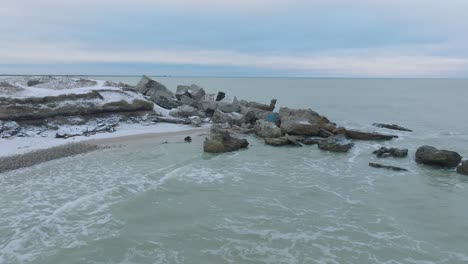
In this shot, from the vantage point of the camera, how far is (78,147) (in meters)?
24.5

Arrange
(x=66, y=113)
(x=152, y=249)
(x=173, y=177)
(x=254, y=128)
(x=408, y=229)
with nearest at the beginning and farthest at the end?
(x=152, y=249) → (x=408, y=229) → (x=173, y=177) → (x=66, y=113) → (x=254, y=128)

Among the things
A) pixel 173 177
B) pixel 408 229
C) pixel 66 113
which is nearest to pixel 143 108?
pixel 66 113

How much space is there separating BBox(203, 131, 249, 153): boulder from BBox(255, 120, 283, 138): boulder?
4122 mm

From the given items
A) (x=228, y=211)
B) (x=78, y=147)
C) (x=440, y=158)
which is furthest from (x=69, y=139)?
(x=440, y=158)

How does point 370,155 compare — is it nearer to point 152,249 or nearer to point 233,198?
point 233,198

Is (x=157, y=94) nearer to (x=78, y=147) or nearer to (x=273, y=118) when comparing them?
(x=273, y=118)

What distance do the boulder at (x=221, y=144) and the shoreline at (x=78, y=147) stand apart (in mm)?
4598

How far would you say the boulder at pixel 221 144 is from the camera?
81.9 feet

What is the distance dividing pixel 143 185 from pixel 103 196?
2073mm

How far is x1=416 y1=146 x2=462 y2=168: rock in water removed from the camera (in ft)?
72.5

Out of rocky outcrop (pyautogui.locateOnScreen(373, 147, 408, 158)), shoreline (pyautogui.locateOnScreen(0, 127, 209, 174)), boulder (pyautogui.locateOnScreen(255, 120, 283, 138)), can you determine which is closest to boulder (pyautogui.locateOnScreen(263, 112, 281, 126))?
boulder (pyautogui.locateOnScreen(255, 120, 283, 138))

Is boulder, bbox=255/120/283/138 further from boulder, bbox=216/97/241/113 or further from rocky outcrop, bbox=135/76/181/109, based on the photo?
rocky outcrop, bbox=135/76/181/109

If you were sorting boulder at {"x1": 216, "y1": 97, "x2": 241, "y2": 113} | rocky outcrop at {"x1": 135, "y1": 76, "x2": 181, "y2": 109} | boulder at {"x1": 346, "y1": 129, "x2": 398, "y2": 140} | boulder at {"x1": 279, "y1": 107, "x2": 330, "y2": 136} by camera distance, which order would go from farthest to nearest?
rocky outcrop at {"x1": 135, "y1": 76, "x2": 181, "y2": 109}
boulder at {"x1": 216, "y1": 97, "x2": 241, "y2": 113}
boulder at {"x1": 346, "y1": 129, "x2": 398, "y2": 140}
boulder at {"x1": 279, "y1": 107, "x2": 330, "y2": 136}

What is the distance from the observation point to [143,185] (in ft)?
58.0
